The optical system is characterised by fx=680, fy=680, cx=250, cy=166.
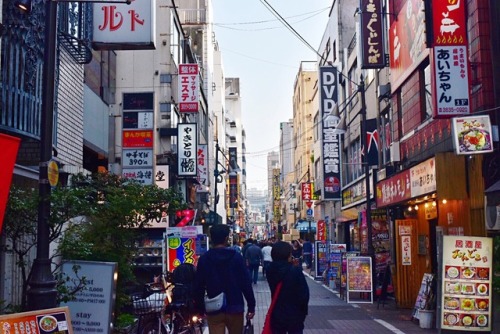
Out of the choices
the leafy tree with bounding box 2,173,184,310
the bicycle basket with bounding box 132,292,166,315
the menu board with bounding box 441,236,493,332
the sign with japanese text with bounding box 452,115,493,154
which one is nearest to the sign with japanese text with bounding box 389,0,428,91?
the sign with japanese text with bounding box 452,115,493,154

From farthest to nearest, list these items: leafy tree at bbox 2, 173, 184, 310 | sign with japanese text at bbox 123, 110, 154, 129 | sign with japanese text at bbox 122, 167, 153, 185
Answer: sign with japanese text at bbox 123, 110, 154, 129, sign with japanese text at bbox 122, 167, 153, 185, leafy tree at bbox 2, 173, 184, 310

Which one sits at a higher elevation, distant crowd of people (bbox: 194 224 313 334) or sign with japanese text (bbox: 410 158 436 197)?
sign with japanese text (bbox: 410 158 436 197)

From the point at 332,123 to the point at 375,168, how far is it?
9.82 meters

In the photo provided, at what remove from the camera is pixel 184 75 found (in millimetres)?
32938

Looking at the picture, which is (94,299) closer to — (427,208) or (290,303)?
(290,303)

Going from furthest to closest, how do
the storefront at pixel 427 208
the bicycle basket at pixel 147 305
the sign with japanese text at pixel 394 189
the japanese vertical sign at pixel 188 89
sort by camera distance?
the japanese vertical sign at pixel 188 89
the sign with japanese text at pixel 394 189
the storefront at pixel 427 208
the bicycle basket at pixel 147 305

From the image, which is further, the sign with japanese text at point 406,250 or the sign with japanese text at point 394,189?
the sign with japanese text at point 406,250

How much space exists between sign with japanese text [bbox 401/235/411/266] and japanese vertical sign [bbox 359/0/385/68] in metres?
6.54

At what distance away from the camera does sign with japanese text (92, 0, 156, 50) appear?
15039 mm

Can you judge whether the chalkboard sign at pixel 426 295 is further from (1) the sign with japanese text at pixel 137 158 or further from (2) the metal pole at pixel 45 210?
(1) the sign with japanese text at pixel 137 158

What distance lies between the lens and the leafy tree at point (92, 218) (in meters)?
8.56

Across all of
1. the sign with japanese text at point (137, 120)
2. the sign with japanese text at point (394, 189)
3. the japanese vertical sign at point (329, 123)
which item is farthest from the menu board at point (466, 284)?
the japanese vertical sign at point (329, 123)

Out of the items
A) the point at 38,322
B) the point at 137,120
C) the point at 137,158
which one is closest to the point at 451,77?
the point at 38,322

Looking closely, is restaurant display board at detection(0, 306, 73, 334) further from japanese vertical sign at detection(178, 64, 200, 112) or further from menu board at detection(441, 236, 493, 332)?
japanese vertical sign at detection(178, 64, 200, 112)
